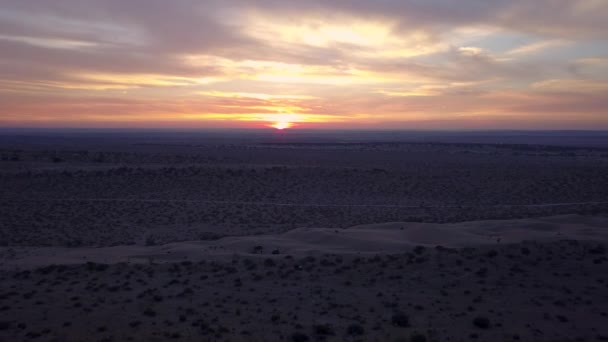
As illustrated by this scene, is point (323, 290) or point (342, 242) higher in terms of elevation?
point (323, 290)

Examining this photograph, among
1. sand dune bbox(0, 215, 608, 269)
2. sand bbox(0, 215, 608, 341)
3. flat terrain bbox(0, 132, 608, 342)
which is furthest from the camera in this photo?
sand dune bbox(0, 215, 608, 269)

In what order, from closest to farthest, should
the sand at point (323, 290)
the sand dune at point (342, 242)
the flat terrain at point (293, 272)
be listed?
the sand at point (323, 290), the flat terrain at point (293, 272), the sand dune at point (342, 242)

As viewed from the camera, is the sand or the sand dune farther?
the sand dune

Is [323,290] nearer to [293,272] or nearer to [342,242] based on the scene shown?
[293,272]

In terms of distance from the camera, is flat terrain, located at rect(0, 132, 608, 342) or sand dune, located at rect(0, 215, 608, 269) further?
sand dune, located at rect(0, 215, 608, 269)

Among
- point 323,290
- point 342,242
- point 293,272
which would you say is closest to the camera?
point 323,290

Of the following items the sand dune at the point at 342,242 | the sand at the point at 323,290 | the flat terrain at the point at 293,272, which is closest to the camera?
the sand at the point at 323,290

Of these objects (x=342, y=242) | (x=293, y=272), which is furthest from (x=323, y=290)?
(x=342, y=242)

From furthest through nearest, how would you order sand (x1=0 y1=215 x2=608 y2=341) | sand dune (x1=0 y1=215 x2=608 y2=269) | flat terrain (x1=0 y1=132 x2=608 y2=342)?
sand dune (x1=0 y1=215 x2=608 y2=269)
flat terrain (x1=0 y1=132 x2=608 y2=342)
sand (x1=0 y1=215 x2=608 y2=341)

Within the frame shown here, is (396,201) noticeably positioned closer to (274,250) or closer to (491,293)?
(274,250)

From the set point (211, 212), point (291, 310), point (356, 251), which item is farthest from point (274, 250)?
point (211, 212)

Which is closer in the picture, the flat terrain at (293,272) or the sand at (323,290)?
the sand at (323,290)

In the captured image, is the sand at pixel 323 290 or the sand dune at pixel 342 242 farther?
the sand dune at pixel 342 242
